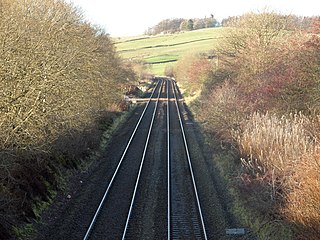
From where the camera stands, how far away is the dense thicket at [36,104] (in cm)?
1275

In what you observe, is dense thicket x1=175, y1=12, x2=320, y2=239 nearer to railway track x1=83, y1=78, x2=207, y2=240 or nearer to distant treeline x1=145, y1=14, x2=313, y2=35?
railway track x1=83, y1=78, x2=207, y2=240

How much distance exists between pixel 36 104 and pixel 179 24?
181 metres

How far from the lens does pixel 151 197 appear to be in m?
16.3

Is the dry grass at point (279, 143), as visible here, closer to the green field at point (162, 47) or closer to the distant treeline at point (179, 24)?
the green field at point (162, 47)

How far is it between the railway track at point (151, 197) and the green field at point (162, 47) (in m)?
87.1

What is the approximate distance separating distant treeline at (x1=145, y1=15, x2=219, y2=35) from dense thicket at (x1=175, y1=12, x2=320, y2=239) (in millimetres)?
145299

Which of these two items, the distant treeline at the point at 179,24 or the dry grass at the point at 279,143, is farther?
the distant treeline at the point at 179,24

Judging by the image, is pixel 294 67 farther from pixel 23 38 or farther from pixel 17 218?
pixel 17 218

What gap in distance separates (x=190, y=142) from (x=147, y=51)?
106426 mm

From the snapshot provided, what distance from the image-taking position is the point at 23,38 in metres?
14.2

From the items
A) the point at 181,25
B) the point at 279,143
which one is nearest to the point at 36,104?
the point at 279,143

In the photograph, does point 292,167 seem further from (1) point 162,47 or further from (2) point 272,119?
(1) point 162,47

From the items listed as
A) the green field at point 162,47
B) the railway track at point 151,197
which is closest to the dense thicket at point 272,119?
the railway track at point 151,197

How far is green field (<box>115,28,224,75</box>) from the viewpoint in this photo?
118 m
